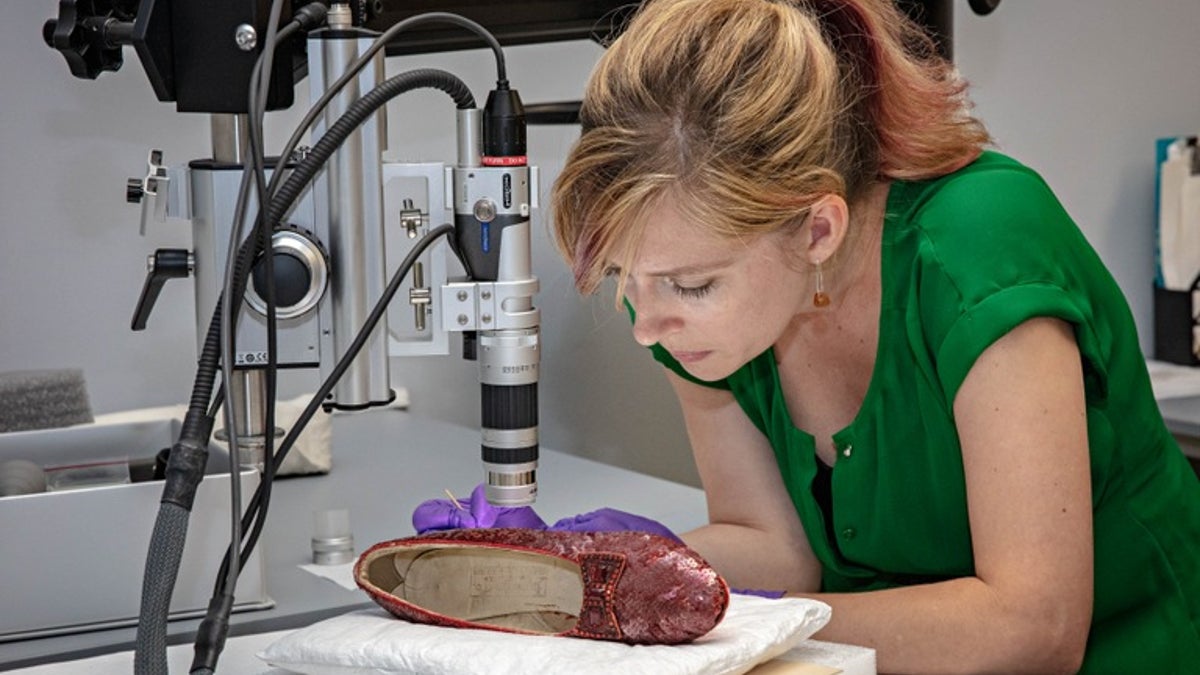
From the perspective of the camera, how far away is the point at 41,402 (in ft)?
5.00

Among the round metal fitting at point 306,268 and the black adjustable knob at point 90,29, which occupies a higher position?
the black adjustable knob at point 90,29

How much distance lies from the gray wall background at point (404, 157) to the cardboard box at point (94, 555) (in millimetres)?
656

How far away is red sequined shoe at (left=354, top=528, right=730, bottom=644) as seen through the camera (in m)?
0.85

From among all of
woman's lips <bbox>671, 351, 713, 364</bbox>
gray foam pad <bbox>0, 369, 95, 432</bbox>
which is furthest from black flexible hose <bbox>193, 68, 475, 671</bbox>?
gray foam pad <bbox>0, 369, 95, 432</bbox>

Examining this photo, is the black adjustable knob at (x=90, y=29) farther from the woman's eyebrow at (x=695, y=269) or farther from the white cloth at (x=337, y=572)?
the white cloth at (x=337, y=572)

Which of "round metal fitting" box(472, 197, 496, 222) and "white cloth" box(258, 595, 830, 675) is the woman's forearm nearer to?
"white cloth" box(258, 595, 830, 675)

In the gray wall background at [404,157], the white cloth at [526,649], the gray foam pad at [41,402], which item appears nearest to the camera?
the white cloth at [526,649]

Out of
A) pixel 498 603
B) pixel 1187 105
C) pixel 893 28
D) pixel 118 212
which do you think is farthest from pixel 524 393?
pixel 1187 105

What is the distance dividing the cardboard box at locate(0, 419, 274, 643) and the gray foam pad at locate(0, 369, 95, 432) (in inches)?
14.8

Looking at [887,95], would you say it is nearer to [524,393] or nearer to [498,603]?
[524,393]

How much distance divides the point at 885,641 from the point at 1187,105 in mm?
2039

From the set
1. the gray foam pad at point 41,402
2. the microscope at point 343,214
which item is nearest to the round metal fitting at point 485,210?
the microscope at point 343,214

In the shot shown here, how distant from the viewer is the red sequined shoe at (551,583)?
2.80ft

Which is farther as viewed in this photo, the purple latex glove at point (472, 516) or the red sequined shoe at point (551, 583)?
the purple latex glove at point (472, 516)
